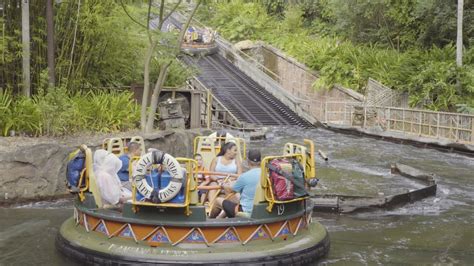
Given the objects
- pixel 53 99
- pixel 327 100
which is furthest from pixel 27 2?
pixel 327 100

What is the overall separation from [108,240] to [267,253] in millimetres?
2034

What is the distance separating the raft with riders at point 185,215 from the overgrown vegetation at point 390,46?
16299 millimetres

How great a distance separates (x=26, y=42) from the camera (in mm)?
14789

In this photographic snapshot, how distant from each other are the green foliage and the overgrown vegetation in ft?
43.6

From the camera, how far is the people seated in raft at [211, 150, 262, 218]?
8.35m

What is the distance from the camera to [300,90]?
1281 inches

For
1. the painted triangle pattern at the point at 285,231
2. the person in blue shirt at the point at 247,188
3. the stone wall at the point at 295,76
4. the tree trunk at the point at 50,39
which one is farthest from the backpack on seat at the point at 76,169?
the stone wall at the point at 295,76

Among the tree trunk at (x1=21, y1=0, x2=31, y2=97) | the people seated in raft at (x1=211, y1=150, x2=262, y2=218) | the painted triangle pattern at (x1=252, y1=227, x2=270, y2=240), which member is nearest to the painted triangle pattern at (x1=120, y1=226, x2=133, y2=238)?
the people seated in raft at (x1=211, y1=150, x2=262, y2=218)

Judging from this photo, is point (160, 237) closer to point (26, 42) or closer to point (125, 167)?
point (125, 167)

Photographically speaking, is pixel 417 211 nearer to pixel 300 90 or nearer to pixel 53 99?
pixel 53 99

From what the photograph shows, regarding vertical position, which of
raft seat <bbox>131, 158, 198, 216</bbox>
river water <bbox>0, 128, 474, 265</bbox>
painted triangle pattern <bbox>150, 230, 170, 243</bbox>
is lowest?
river water <bbox>0, 128, 474, 265</bbox>

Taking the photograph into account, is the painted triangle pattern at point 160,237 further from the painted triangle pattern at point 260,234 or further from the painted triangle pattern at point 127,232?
the painted triangle pattern at point 260,234

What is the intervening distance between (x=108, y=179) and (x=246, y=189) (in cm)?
189

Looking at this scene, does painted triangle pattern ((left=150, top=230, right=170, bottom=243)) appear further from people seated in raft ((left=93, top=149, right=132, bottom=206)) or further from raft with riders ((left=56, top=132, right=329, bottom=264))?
people seated in raft ((left=93, top=149, right=132, bottom=206))
